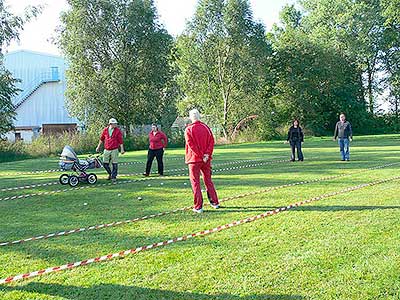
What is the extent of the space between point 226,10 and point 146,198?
117 feet

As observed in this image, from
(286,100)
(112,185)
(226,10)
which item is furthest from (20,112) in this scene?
(112,185)

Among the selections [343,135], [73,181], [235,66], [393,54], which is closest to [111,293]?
[73,181]

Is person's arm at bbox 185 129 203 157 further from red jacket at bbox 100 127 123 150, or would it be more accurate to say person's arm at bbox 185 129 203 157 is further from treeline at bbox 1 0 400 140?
treeline at bbox 1 0 400 140

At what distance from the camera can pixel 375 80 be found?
53500mm

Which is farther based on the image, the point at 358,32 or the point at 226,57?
the point at 358,32

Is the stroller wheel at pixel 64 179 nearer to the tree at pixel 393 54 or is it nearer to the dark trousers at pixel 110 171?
the dark trousers at pixel 110 171

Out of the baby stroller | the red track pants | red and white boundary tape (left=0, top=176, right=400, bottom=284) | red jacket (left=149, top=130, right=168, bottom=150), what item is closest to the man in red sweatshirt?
the baby stroller

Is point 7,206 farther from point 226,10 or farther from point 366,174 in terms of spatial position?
point 226,10

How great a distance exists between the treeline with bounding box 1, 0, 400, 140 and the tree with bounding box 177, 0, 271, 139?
0.30 ft

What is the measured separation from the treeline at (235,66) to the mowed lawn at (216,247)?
2575 centimetres

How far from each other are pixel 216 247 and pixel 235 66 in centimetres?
3884

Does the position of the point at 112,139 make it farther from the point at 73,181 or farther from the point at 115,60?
the point at 115,60

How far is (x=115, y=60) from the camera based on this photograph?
3606 cm

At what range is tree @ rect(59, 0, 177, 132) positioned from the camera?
35.2 m
